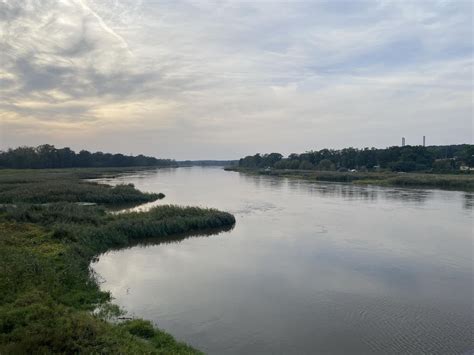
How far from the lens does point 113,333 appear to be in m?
7.29

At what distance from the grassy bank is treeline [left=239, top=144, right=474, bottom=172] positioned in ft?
211

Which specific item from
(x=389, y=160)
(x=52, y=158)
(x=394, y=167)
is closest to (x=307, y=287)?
(x=394, y=167)

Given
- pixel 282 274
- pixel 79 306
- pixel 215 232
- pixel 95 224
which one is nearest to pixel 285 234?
pixel 215 232

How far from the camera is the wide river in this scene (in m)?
8.75

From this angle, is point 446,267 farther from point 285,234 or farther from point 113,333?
point 113,333

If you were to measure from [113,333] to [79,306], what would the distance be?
7.47ft

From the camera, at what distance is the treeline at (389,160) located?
73.9m

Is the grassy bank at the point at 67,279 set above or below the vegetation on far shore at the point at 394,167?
below

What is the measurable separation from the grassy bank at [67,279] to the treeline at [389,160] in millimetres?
64367

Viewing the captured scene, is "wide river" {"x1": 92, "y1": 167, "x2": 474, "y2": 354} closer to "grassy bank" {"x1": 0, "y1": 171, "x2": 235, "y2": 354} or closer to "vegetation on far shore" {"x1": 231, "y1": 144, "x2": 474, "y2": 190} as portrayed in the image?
"grassy bank" {"x1": 0, "y1": 171, "x2": 235, "y2": 354}

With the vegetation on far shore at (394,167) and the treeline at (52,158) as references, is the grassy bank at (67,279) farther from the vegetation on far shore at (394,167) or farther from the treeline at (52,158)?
the treeline at (52,158)

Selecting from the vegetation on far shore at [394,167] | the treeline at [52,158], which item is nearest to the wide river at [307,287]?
the vegetation on far shore at [394,167]

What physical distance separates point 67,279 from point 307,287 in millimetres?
6983

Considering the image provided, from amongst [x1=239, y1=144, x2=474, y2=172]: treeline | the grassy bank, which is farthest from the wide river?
[x1=239, y1=144, x2=474, y2=172]: treeline
